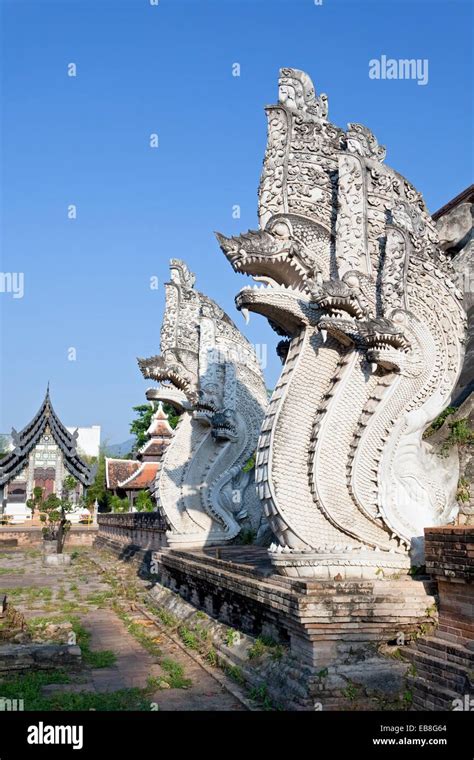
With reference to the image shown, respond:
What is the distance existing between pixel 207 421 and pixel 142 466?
25.7 m

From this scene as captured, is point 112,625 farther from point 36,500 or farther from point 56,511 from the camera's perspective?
point 36,500

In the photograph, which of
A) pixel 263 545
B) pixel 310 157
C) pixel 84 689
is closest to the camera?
pixel 84 689

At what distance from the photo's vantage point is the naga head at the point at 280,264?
7156 mm

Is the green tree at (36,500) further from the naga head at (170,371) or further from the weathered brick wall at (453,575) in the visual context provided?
the weathered brick wall at (453,575)

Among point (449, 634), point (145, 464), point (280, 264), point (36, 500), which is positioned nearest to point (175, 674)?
point (449, 634)

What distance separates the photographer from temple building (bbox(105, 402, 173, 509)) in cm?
3812

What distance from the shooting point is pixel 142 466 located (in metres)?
38.5

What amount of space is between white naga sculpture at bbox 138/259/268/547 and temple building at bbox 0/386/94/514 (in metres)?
33.6

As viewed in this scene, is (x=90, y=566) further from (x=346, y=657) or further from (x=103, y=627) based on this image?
(x=346, y=657)

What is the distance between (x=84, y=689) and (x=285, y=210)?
565cm

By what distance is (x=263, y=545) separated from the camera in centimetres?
1227

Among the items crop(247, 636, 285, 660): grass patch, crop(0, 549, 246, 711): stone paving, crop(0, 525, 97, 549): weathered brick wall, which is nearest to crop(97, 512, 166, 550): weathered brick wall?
crop(0, 549, 246, 711): stone paving
